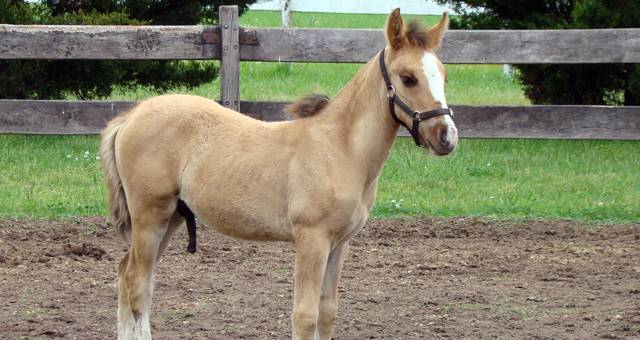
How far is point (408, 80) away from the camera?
15.6 ft

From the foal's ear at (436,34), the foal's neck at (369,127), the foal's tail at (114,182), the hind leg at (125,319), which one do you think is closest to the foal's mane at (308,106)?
the foal's neck at (369,127)

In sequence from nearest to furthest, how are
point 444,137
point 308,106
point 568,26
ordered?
point 444,137 → point 308,106 → point 568,26

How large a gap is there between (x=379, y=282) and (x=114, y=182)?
6.77 feet

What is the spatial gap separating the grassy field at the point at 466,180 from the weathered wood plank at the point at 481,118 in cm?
54

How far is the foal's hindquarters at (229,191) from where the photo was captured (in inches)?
189

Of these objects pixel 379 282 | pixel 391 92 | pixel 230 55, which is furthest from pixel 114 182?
pixel 230 55

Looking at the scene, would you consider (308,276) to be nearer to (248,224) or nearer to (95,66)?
(248,224)

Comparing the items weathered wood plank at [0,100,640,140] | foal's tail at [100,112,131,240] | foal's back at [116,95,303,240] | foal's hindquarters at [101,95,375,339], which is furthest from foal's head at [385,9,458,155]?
weathered wood plank at [0,100,640,140]

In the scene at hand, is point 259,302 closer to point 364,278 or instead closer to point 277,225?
point 364,278

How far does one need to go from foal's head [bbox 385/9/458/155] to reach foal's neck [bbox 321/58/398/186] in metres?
0.13

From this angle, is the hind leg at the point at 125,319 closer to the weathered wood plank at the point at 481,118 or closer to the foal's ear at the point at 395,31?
the foal's ear at the point at 395,31

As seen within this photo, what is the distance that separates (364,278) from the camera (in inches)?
274

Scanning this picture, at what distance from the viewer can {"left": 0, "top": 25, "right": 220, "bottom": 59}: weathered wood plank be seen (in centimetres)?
912

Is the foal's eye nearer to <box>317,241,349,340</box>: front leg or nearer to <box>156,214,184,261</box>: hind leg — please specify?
<box>317,241,349,340</box>: front leg
